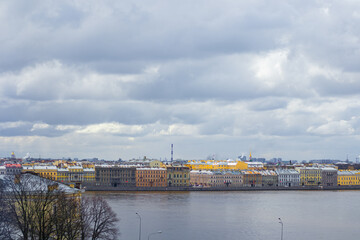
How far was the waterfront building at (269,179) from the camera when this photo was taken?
7019 centimetres

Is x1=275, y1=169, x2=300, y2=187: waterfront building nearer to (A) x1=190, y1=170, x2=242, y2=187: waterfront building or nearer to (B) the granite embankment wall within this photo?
(B) the granite embankment wall

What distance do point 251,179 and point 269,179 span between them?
97.6 inches

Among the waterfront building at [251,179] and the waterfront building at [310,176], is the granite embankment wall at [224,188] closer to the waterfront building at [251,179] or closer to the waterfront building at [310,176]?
the waterfront building at [310,176]

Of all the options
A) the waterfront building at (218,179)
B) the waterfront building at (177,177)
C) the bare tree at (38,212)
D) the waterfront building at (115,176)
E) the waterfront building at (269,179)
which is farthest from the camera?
the waterfront building at (269,179)

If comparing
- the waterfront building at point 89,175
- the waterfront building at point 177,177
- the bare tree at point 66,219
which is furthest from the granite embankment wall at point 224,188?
the bare tree at point 66,219

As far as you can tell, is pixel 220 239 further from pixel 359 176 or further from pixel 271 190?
pixel 359 176

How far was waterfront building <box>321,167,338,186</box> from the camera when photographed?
238 feet

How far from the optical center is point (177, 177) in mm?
63344

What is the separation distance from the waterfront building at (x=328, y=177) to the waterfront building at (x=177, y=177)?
17.9m

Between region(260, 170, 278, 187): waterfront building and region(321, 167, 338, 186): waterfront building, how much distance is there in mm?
5819

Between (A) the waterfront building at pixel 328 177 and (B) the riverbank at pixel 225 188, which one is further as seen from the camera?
(A) the waterfront building at pixel 328 177

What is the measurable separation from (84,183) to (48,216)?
4510 cm

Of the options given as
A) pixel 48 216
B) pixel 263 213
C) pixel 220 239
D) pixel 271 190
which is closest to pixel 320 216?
pixel 263 213

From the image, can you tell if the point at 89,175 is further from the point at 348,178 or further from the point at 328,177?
the point at 348,178
